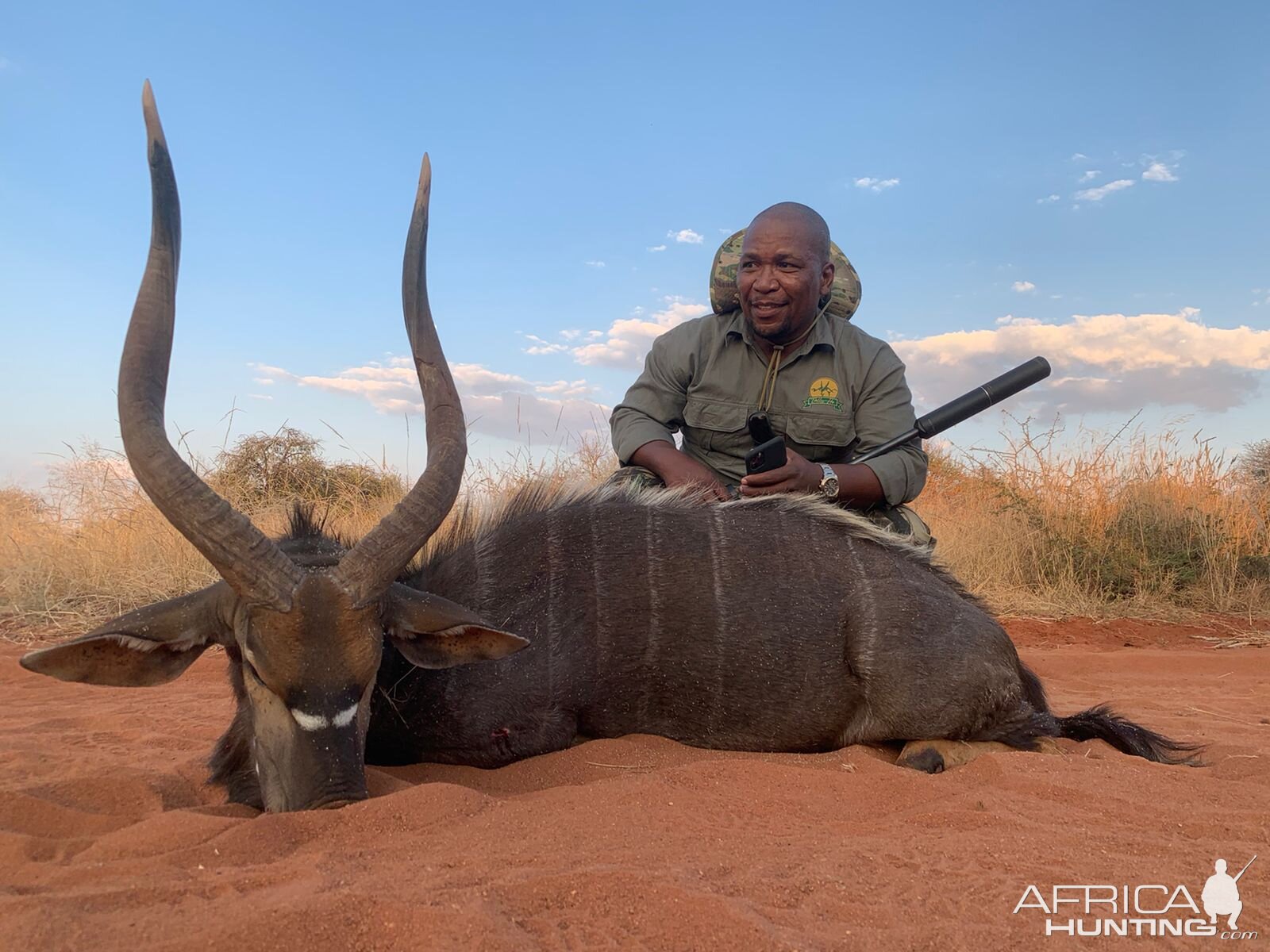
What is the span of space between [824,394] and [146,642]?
11.8ft

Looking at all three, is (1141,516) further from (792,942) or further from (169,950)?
(169,950)

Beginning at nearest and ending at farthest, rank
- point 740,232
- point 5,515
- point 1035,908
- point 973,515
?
point 1035,908 → point 740,232 → point 5,515 → point 973,515

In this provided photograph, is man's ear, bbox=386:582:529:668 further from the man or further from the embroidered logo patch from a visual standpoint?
the embroidered logo patch

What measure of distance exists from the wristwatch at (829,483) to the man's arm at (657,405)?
25.2 inches

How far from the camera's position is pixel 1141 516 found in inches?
432

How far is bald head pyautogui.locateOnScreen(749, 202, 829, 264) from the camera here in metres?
5.34

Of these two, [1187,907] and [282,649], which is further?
[282,649]

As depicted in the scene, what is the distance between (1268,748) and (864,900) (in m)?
3.03

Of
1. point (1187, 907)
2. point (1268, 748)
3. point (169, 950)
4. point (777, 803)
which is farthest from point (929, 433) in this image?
point (169, 950)

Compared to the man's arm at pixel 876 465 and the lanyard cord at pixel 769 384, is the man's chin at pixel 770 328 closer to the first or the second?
the lanyard cord at pixel 769 384

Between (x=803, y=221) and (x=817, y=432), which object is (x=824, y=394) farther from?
(x=803, y=221)

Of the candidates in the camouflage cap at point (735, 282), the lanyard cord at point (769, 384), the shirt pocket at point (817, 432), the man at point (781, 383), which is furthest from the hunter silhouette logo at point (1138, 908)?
the camouflage cap at point (735, 282)

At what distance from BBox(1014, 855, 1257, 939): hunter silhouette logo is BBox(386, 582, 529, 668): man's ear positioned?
5.58ft

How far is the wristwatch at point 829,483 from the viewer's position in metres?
4.77
